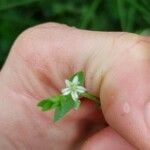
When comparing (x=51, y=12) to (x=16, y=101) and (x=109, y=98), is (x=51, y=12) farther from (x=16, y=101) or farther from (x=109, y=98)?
(x=109, y=98)

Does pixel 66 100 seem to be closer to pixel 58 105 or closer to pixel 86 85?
pixel 58 105

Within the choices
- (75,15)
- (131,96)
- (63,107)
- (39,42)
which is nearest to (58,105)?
(63,107)

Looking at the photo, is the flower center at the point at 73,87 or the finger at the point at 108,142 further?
the finger at the point at 108,142

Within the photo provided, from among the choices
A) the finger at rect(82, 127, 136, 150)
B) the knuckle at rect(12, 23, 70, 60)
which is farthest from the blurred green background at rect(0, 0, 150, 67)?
the finger at rect(82, 127, 136, 150)

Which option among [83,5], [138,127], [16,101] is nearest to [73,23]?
[83,5]

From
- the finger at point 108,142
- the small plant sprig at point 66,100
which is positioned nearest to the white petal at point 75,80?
the small plant sprig at point 66,100

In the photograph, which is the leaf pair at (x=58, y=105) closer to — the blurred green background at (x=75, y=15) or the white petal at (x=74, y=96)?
the white petal at (x=74, y=96)

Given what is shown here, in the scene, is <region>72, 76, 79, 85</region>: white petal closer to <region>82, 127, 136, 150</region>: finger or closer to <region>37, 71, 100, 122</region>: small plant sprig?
<region>37, 71, 100, 122</region>: small plant sprig
